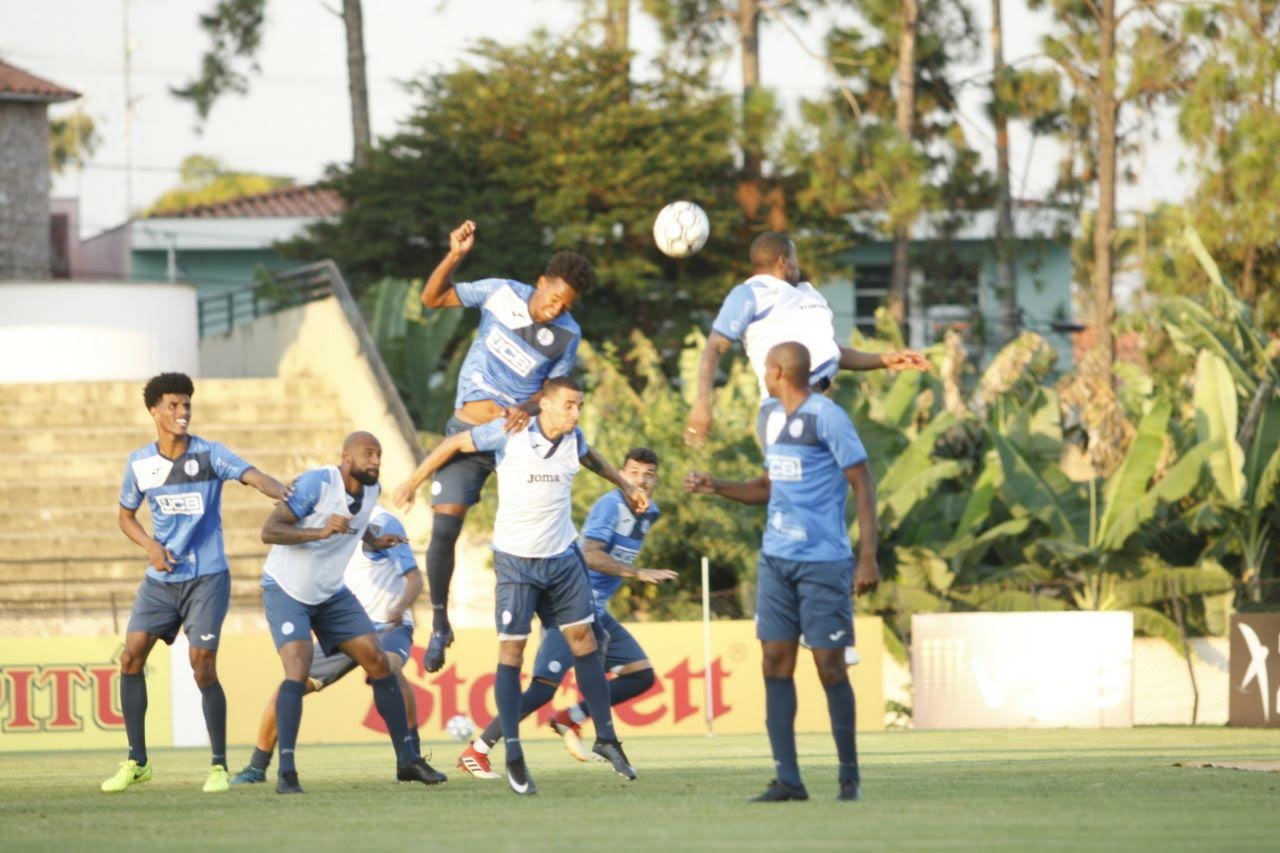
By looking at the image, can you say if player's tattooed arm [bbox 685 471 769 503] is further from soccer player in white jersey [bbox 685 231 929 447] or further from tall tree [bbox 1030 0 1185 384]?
tall tree [bbox 1030 0 1185 384]

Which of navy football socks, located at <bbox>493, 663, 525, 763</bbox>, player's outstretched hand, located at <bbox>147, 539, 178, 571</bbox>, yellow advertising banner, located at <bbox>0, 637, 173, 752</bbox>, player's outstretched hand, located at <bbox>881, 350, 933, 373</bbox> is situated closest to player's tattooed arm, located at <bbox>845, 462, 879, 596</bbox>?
player's outstretched hand, located at <bbox>881, 350, 933, 373</bbox>

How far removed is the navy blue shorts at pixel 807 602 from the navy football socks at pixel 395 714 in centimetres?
276

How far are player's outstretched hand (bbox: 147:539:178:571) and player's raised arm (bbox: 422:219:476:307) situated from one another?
2013mm

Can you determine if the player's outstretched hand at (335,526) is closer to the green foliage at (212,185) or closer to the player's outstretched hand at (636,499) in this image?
the player's outstretched hand at (636,499)

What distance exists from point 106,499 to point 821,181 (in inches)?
533

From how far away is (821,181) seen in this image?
34062 millimetres

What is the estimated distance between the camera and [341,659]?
13.0 m

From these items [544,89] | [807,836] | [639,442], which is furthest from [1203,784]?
[544,89]

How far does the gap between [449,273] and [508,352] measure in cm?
58

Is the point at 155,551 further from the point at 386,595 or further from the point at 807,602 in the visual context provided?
the point at 807,602

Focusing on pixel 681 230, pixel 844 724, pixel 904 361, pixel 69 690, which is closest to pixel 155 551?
pixel 681 230

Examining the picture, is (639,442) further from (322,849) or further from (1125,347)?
(1125,347)

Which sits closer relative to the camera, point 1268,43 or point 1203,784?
point 1203,784

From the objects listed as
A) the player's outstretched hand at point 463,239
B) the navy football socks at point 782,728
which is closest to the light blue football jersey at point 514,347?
the player's outstretched hand at point 463,239
